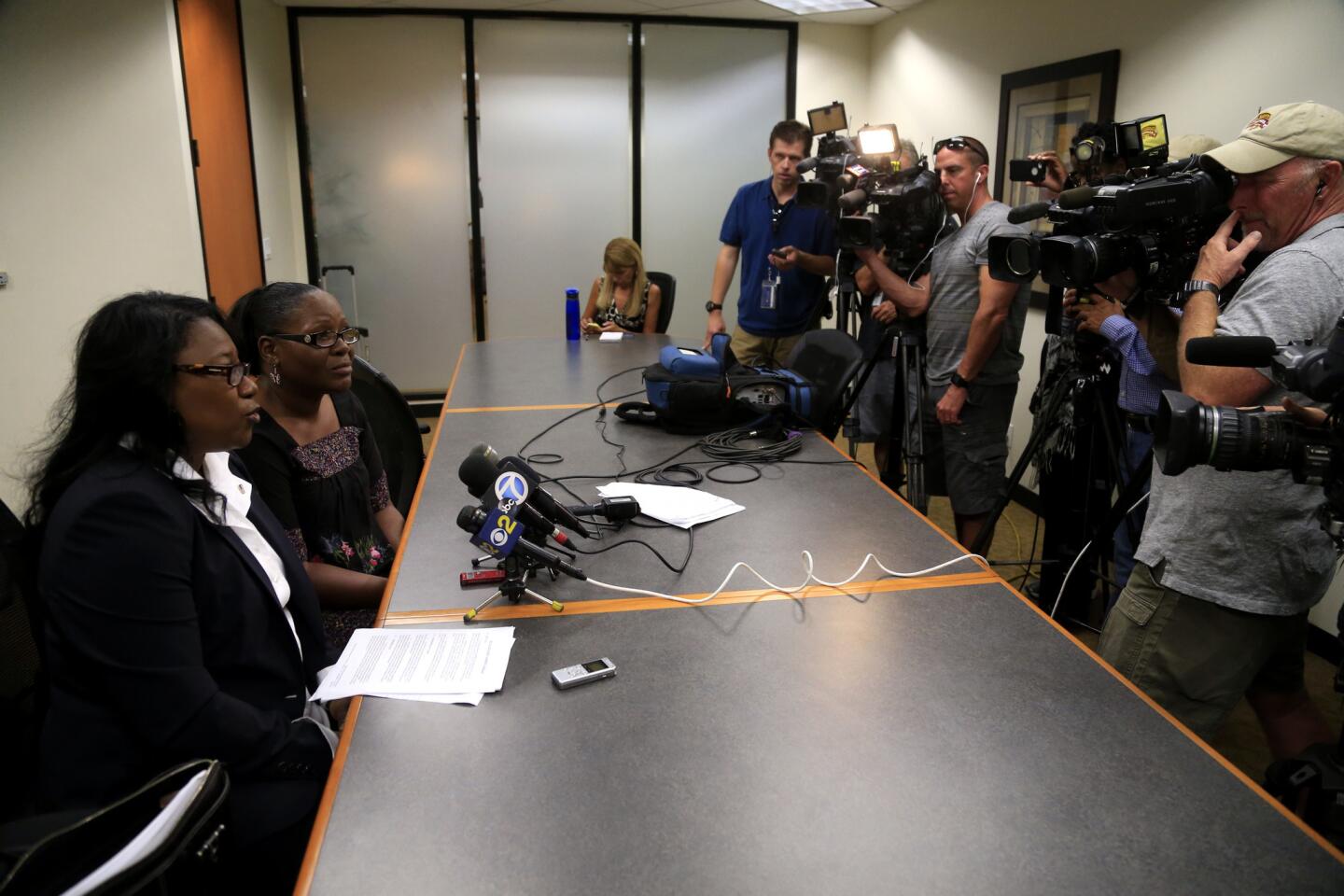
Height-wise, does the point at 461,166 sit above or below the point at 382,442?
Answer: above

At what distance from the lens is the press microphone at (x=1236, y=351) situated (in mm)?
1096

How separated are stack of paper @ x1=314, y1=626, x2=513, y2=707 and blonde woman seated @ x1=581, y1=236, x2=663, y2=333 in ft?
10.8

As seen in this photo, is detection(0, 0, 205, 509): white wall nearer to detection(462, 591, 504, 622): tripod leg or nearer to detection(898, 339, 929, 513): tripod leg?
detection(462, 591, 504, 622): tripod leg

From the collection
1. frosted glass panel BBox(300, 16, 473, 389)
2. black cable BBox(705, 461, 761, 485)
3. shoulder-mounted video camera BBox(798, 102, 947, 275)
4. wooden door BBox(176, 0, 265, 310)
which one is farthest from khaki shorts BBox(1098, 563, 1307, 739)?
frosted glass panel BBox(300, 16, 473, 389)

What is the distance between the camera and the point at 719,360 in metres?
2.59

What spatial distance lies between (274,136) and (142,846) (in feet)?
17.8

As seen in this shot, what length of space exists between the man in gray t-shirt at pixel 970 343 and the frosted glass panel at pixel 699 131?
3277mm

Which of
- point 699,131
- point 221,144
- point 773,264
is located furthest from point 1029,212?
point 699,131

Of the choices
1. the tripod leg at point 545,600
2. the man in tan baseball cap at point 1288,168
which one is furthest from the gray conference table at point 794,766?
the man in tan baseball cap at point 1288,168

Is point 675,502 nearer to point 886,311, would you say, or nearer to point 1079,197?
point 1079,197

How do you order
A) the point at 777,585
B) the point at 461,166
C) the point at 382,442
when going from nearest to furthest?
the point at 777,585, the point at 382,442, the point at 461,166

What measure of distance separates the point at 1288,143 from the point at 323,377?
1835 millimetres

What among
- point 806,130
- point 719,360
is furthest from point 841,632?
point 806,130

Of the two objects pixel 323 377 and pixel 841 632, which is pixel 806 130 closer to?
pixel 323 377
